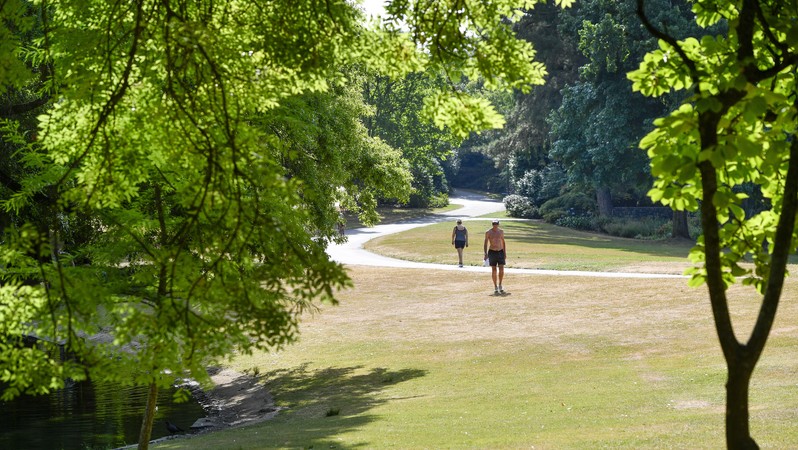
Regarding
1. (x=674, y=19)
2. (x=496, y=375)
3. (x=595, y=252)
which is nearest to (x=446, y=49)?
(x=496, y=375)

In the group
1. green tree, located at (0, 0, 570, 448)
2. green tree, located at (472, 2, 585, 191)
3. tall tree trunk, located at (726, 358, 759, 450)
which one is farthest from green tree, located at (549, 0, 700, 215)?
tall tree trunk, located at (726, 358, 759, 450)

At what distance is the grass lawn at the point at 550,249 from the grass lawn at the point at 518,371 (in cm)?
440

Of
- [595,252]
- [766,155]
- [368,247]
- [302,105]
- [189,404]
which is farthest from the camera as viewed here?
[368,247]

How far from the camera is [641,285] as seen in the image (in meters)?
31.0

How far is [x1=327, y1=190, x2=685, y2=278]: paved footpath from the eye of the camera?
120ft

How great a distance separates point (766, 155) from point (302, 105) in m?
14.7

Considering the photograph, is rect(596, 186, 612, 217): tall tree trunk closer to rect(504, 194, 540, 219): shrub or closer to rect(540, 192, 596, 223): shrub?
rect(540, 192, 596, 223): shrub

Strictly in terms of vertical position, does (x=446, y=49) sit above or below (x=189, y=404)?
above

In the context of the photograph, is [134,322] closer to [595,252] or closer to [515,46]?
[515,46]

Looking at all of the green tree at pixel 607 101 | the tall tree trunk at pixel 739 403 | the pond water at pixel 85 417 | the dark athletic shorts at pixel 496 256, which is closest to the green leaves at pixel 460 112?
the tall tree trunk at pixel 739 403

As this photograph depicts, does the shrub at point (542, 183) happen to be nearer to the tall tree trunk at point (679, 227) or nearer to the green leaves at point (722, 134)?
the tall tree trunk at point (679, 227)

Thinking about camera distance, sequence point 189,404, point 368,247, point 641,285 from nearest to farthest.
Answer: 1. point 189,404
2. point 641,285
3. point 368,247

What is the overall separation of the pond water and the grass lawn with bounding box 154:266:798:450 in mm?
2366

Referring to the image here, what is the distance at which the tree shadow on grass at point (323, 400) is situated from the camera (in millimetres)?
15016
